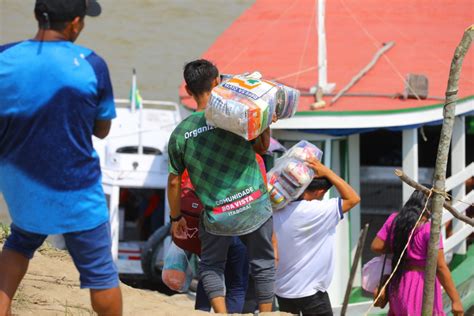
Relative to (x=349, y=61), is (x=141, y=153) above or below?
below

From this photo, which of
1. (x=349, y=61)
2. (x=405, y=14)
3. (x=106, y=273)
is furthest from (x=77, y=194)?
(x=405, y=14)

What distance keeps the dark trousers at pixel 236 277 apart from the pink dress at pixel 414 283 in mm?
1029

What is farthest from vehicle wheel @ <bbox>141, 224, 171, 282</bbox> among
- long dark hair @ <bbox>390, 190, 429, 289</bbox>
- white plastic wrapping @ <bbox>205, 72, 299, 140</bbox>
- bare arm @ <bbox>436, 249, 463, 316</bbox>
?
white plastic wrapping @ <bbox>205, 72, 299, 140</bbox>

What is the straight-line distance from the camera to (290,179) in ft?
20.8

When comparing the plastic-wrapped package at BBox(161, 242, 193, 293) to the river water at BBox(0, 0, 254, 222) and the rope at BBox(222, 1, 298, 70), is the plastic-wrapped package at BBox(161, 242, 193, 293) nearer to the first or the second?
the rope at BBox(222, 1, 298, 70)

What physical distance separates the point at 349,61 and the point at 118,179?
3.45m

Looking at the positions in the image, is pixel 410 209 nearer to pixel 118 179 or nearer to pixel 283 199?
pixel 283 199

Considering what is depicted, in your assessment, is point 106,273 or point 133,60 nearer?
point 106,273

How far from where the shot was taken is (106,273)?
15.2 ft

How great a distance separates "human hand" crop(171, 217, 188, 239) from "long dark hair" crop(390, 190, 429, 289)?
1361 millimetres

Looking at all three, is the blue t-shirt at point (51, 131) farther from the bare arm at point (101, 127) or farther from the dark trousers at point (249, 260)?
the dark trousers at point (249, 260)

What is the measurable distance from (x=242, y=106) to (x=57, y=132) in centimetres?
131

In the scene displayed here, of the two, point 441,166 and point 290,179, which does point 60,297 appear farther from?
point 441,166

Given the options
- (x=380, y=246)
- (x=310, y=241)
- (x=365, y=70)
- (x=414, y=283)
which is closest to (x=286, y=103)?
(x=310, y=241)
